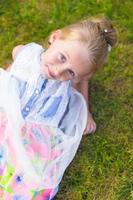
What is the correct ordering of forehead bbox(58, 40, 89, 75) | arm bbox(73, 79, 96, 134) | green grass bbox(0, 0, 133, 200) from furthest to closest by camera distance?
arm bbox(73, 79, 96, 134) < green grass bbox(0, 0, 133, 200) < forehead bbox(58, 40, 89, 75)

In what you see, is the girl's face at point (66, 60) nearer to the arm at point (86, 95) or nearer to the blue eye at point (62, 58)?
the blue eye at point (62, 58)

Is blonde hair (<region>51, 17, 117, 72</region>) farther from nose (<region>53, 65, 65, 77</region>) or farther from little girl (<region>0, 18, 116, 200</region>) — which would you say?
nose (<region>53, 65, 65, 77</region>)

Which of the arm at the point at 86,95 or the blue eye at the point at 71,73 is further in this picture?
the arm at the point at 86,95

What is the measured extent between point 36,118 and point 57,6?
106 centimetres

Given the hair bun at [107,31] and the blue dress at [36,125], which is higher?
the hair bun at [107,31]

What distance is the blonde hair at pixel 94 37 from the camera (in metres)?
2.57

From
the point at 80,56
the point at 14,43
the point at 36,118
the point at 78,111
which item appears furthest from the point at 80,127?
the point at 14,43

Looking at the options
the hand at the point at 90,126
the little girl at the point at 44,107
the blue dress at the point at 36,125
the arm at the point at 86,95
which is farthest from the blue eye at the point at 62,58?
the hand at the point at 90,126

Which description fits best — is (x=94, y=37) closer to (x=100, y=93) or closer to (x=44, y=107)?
(x=44, y=107)

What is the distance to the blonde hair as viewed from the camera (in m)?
2.57

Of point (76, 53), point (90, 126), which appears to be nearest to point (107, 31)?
point (76, 53)

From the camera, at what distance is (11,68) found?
110 inches

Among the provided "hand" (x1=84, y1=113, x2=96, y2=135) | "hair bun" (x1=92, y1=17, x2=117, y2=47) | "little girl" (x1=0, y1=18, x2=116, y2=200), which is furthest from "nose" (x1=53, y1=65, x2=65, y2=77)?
"hand" (x1=84, y1=113, x2=96, y2=135)

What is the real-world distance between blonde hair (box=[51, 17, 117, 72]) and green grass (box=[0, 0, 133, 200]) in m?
0.47
